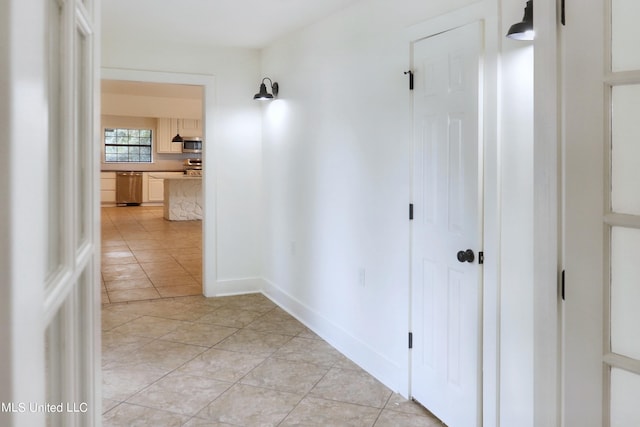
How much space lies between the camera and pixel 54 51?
69 centimetres

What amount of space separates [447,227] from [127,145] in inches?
526

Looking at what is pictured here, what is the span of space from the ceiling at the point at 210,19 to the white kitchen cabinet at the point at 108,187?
9.94m

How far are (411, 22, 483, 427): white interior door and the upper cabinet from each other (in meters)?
11.8

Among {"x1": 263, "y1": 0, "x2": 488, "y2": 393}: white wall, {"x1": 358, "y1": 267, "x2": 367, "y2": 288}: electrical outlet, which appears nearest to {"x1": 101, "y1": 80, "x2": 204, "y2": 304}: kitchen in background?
{"x1": 263, "y1": 0, "x2": 488, "y2": 393}: white wall

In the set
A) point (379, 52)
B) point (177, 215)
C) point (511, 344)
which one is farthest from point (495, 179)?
point (177, 215)

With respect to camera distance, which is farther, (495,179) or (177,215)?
(177,215)

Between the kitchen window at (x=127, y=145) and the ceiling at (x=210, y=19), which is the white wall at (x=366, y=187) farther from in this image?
the kitchen window at (x=127, y=145)

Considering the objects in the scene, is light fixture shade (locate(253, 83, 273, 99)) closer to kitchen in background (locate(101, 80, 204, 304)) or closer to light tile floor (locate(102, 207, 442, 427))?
kitchen in background (locate(101, 80, 204, 304))

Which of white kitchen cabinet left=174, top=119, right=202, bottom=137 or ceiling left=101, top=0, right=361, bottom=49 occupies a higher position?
white kitchen cabinet left=174, top=119, right=202, bottom=137

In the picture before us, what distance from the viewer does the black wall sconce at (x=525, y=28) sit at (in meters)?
1.92

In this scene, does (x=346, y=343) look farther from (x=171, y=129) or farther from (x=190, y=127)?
(x=171, y=129)

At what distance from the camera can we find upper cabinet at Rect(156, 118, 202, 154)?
1378cm

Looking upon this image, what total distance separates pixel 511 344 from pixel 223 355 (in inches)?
85.0

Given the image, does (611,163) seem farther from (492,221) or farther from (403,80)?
(403,80)
